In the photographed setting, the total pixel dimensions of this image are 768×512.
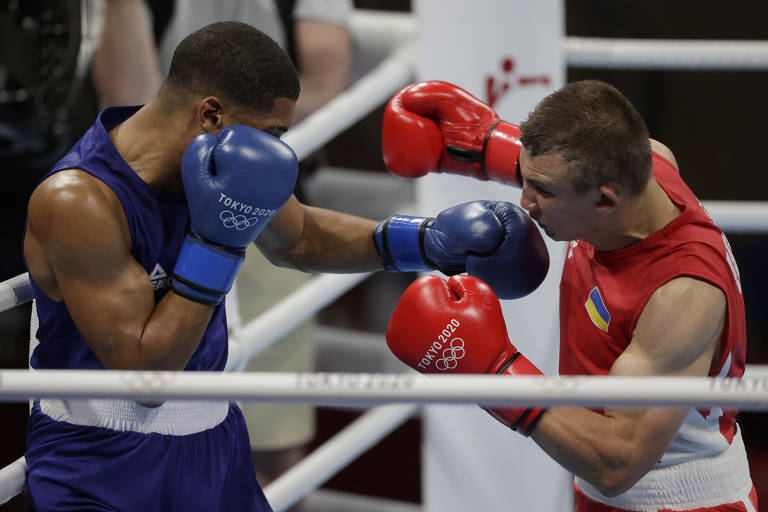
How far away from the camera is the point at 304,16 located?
2.30 metres

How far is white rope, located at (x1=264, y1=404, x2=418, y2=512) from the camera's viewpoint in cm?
196

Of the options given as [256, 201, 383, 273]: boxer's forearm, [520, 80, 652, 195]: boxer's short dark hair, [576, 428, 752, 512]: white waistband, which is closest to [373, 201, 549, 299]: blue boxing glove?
[256, 201, 383, 273]: boxer's forearm

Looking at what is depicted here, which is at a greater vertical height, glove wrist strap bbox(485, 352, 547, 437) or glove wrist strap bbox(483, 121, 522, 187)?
glove wrist strap bbox(483, 121, 522, 187)

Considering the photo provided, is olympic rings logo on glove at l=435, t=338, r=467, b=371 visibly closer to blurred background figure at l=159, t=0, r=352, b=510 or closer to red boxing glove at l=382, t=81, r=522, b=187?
red boxing glove at l=382, t=81, r=522, b=187

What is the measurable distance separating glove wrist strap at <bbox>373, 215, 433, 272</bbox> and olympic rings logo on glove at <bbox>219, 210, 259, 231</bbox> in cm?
39

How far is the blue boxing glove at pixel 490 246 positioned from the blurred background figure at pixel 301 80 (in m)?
0.62

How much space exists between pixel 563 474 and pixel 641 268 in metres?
0.84

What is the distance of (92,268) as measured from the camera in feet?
4.30

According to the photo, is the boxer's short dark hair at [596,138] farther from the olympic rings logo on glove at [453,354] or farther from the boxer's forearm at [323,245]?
the boxer's forearm at [323,245]

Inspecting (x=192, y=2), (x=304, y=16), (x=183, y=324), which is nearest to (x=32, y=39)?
(x=192, y=2)

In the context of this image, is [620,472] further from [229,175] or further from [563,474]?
[563,474]

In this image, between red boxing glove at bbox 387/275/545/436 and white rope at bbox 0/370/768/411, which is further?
red boxing glove at bbox 387/275/545/436

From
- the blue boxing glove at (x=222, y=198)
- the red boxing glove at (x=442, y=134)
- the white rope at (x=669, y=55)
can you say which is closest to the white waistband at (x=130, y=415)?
the blue boxing glove at (x=222, y=198)

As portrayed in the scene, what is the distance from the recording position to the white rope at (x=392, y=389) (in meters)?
0.96
